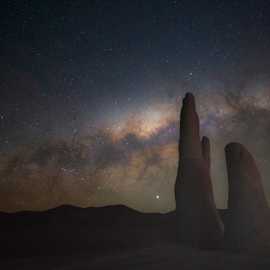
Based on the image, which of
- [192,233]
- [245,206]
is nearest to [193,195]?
[192,233]

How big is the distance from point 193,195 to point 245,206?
21.6ft

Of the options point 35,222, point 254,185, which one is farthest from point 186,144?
point 35,222

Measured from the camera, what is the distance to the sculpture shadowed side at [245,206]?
2066cm

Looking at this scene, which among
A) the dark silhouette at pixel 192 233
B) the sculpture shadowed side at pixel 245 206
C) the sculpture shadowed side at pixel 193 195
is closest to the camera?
the dark silhouette at pixel 192 233

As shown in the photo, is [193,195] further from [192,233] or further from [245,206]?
[245,206]

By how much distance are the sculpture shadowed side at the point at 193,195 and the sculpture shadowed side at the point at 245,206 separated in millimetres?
3443

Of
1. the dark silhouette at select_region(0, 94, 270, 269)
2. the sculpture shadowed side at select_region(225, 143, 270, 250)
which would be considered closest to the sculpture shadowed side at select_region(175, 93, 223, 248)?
the dark silhouette at select_region(0, 94, 270, 269)

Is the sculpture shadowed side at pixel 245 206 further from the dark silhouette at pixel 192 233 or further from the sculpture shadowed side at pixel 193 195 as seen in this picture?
the sculpture shadowed side at pixel 193 195

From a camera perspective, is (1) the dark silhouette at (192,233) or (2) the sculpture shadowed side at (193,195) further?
(2) the sculpture shadowed side at (193,195)

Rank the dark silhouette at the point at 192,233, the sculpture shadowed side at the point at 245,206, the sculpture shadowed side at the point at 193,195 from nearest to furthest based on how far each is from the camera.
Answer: the dark silhouette at the point at 192,233
the sculpture shadowed side at the point at 245,206
the sculpture shadowed side at the point at 193,195

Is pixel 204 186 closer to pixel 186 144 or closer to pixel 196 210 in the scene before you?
pixel 196 210

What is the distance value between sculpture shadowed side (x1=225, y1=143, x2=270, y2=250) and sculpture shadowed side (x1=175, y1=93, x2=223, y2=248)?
3443 mm

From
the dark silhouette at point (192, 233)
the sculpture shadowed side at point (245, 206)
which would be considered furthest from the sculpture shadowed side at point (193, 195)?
the sculpture shadowed side at point (245, 206)

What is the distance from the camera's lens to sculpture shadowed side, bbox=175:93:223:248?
2556 cm
